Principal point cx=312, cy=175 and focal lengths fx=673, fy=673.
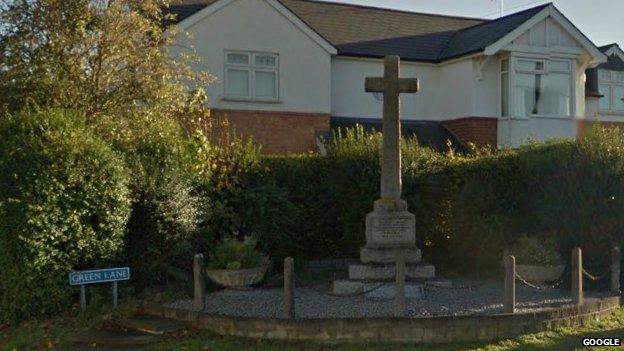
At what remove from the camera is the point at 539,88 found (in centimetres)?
2266

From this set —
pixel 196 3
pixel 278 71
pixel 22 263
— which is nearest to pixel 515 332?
pixel 22 263

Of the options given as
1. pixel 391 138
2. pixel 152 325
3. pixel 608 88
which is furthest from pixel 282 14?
pixel 608 88

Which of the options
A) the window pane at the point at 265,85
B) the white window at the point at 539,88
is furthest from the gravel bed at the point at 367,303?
the white window at the point at 539,88

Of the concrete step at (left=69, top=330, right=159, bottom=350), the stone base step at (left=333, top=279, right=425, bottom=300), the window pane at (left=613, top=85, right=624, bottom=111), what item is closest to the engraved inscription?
the stone base step at (left=333, top=279, right=425, bottom=300)

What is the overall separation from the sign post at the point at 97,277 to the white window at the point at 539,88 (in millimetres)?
15121

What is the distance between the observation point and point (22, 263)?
34.1 feet

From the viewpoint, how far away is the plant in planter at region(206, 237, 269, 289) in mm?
11492

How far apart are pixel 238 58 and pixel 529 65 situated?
31.7 ft

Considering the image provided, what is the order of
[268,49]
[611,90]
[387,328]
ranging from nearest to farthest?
1. [387,328]
2. [268,49]
3. [611,90]

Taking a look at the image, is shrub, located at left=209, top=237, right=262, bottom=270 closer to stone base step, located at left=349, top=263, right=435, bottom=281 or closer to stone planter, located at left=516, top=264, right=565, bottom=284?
stone base step, located at left=349, top=263, right=435, bottom=281

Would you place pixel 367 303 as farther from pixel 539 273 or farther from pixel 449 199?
pixel 449 199

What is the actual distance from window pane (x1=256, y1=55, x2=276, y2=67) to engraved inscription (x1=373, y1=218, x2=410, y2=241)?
10222 millimetres

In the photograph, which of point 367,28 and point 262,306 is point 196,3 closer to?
point 367,28

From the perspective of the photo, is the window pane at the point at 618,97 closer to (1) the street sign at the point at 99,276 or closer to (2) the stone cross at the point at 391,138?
(2) the stone cross at the point at 391,138
